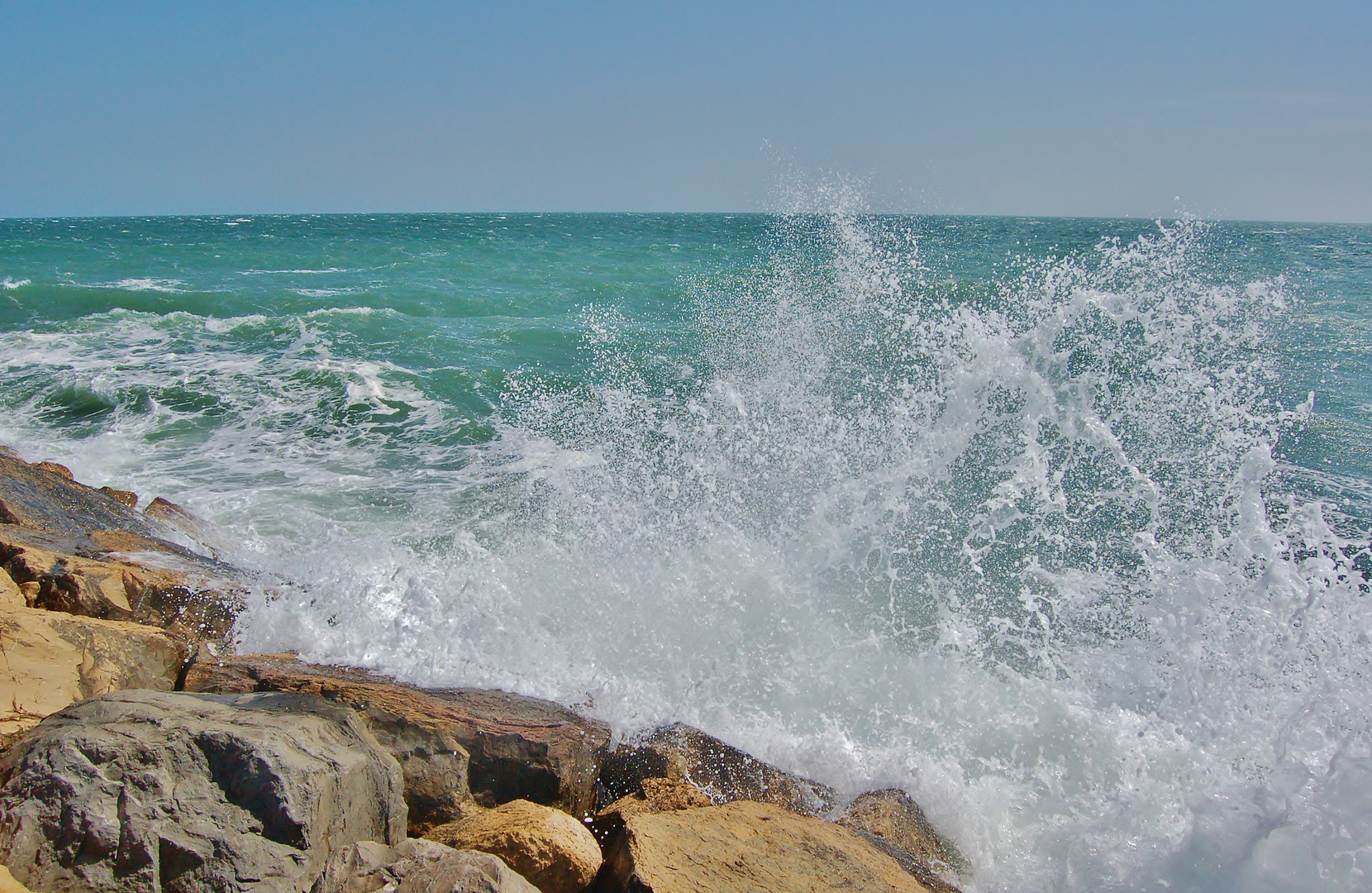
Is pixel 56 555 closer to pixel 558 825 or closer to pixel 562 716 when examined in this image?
pixel 562 716

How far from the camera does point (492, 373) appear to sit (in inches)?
416

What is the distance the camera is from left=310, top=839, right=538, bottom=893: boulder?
6.72 ft

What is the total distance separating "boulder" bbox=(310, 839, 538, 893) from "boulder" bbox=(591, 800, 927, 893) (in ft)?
1.27

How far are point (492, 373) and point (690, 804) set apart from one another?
8383mm

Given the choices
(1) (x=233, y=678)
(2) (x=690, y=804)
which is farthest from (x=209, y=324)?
(2) (x=690, y=804)

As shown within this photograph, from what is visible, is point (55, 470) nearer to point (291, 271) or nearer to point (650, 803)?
point (650, 803)

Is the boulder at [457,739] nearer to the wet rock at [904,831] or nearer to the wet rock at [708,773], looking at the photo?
the wet rock at [708,773]

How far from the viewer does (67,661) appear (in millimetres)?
2896

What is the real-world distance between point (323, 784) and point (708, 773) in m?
1.52

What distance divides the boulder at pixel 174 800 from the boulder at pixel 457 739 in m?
0.40

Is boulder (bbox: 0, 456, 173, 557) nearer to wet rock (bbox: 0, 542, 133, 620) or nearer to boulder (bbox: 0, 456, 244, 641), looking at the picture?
boulder (bbox: 0, 456, 244, 641)

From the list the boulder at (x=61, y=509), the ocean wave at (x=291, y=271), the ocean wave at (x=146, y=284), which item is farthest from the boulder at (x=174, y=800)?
the ocean wave at (x=291, y=271)

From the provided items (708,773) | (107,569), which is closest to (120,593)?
(107,569)

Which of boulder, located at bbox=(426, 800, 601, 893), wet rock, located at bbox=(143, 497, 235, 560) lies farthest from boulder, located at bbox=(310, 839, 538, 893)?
wet rock, located at bbox=(143, 497, 235, 560)
